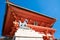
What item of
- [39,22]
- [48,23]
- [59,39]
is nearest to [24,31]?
[39,22]

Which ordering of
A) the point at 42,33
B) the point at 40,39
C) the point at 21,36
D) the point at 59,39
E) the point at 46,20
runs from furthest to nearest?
1. the point at 59,39
2. the point at 46,20
3. the point at 42,33
4. the point at 40,39
5. the point at 21,36

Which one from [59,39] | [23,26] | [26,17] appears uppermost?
[26,17]

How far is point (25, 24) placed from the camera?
6.86m

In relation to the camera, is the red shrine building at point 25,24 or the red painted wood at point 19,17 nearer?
the red shrine building at point 25,24

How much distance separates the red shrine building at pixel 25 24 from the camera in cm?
651

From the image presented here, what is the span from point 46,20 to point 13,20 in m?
1.92

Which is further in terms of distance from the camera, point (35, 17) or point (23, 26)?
point (35, 17)

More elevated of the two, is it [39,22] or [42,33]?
[39,22]

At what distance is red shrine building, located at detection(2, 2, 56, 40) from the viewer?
6508 mm

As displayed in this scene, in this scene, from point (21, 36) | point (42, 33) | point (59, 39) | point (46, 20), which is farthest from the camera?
point (59, 39)

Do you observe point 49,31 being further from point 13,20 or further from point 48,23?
point 13,20

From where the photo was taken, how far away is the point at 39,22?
7.70 m

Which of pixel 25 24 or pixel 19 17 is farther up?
pixel 19 17

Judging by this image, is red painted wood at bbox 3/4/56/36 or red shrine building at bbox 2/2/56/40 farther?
red painted wood at bbox 3/4/56/36
